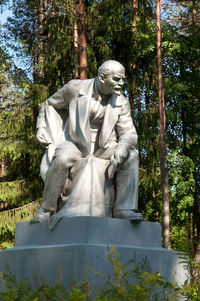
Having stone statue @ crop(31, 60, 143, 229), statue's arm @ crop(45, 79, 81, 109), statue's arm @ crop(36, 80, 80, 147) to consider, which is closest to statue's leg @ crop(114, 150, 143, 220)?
stone statue @ crop(31, 60, 143, 229)

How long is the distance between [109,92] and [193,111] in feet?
40.9

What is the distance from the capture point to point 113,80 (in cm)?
524

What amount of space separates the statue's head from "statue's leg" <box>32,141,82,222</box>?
2.46ft

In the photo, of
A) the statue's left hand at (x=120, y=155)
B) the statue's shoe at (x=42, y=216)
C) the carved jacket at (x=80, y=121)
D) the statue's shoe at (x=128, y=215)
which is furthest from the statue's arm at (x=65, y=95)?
the statue's shoe at (x=128, y=215)

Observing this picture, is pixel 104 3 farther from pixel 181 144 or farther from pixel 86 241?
pixel 86 241

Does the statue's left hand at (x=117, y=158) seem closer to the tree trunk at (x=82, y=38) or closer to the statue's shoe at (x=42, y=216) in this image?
the statue's shoe at (x=42, y=216)

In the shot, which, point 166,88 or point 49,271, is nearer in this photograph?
point 49,271

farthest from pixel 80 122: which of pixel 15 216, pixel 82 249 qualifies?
pixel 15 216

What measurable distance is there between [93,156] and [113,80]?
2.59ft

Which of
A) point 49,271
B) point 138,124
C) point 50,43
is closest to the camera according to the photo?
point 49,271

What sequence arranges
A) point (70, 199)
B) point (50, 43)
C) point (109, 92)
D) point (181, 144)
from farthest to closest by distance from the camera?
1. point (181, 144)
2. point (50, 43)
3. point (109, 92)
4. point (70, 199)

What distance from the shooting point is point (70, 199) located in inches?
197

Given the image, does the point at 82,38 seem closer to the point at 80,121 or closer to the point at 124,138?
the point at 80,121

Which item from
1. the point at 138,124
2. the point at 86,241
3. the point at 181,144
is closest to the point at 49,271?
the point at 86,241
